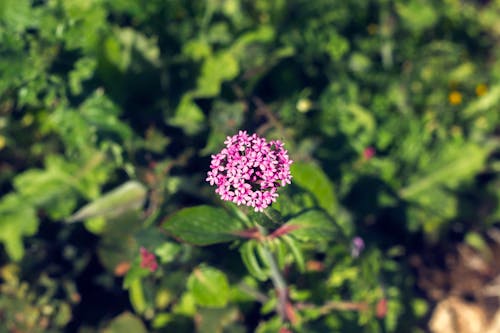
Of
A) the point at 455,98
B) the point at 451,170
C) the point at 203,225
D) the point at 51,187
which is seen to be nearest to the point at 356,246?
the point at 451,170

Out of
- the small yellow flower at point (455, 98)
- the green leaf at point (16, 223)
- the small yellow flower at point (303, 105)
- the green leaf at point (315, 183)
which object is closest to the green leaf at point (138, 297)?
the green leaf at point (16, 223)

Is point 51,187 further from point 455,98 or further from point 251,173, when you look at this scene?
point 455,98

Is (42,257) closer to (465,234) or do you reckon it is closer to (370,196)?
(370,196)

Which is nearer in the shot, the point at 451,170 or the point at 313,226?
the point at 313,226

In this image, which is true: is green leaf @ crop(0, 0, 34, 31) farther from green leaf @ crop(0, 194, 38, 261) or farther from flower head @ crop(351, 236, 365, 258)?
flower head @ crop(351, 236, 365, 258)

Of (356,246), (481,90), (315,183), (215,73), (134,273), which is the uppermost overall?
(215,73)

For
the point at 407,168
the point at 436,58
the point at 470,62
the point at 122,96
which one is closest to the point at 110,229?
the point at 122,96

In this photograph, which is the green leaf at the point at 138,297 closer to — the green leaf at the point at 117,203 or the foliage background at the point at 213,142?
the foliage background at the point at 213,142
